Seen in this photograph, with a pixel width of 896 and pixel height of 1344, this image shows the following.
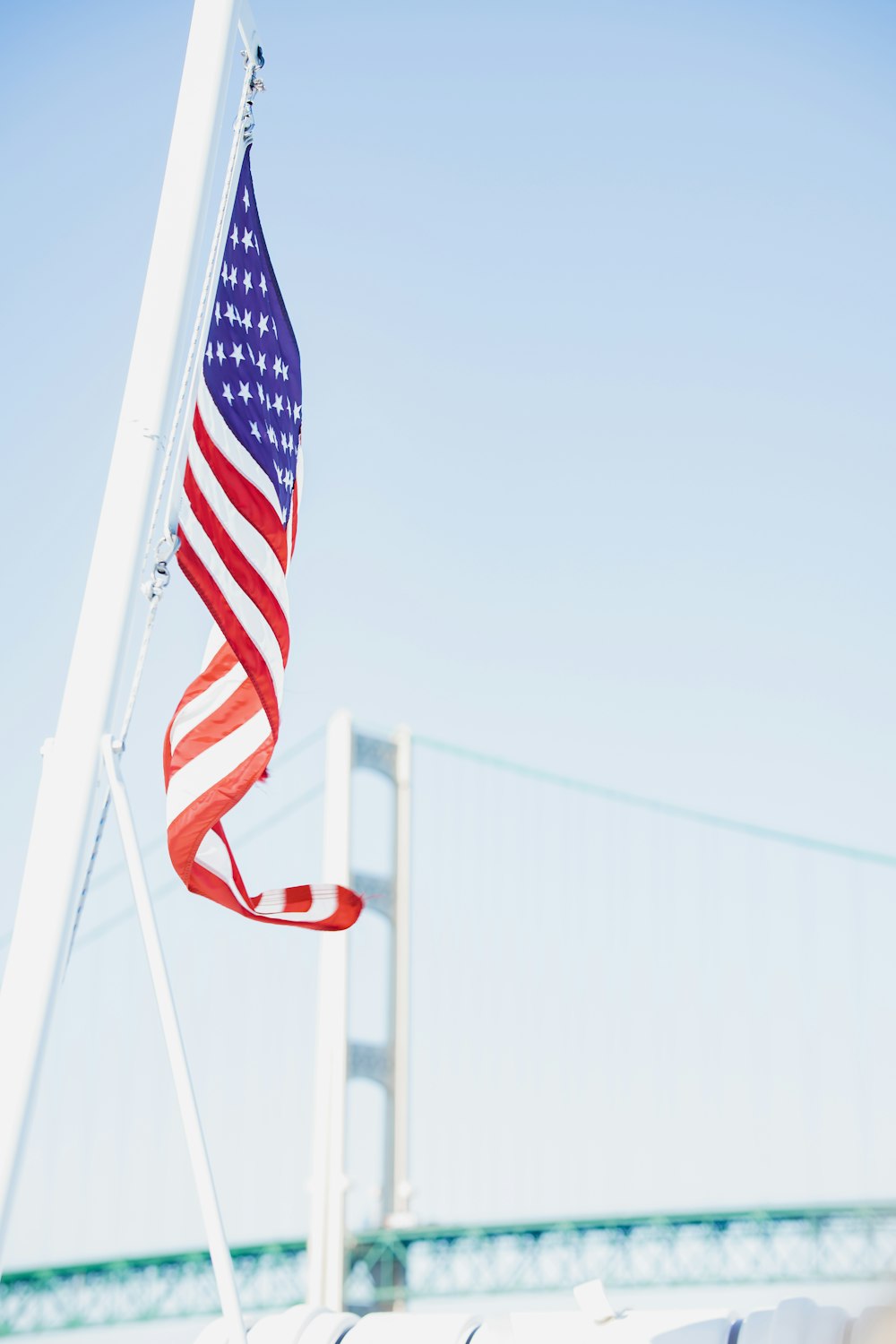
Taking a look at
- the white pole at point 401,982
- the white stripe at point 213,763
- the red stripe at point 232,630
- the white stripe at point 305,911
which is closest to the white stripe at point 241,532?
the red stripe at point 232,630

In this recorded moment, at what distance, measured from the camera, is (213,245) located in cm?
278

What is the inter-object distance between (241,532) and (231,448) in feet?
0.50

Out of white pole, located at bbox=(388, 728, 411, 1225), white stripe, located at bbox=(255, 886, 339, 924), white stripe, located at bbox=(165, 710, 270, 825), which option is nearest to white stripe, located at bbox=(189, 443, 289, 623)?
white stripe, located at bbox=(165, 710, 270, 825)

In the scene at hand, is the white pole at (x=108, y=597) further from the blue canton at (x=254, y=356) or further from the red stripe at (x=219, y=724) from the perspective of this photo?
the red stripe at (x=219, y=724)

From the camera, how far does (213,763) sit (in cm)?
262

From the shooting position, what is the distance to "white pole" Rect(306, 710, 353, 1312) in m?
17.9

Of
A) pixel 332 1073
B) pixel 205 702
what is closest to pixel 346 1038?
pixel 332 1073

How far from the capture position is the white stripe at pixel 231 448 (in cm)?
268

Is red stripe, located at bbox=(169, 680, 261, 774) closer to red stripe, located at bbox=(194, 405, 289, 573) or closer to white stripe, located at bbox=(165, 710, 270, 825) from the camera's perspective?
white stripe, located at bbox=(165, 710, 270, 825)

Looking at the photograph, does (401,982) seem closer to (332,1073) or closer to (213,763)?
(332,1073)

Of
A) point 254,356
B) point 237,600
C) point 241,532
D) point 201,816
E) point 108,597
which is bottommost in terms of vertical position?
point 201,816

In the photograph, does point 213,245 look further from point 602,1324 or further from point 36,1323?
point 36,1323

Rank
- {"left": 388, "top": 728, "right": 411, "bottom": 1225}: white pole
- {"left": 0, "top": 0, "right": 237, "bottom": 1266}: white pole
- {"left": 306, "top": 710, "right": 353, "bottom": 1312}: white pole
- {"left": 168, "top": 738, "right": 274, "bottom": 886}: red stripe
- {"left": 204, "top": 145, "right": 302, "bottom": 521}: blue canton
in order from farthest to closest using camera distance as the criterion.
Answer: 1. {"left": 388, "top": 728, "right": 411, "bottom": 1225}: white pole
2. {"left": 306, "top": 710, "right": 353, "bottom": 1312}: white pole
3. {"left": 204, "top": 145, "right": 302, "bottom": 521}: blue canton
4. {"left": 168, "top": 738, "right": 274, "bottom": 886}: red stripe
5. {"left": 0, "top": 0, "right": 237, "bottom": 1266}: white pole

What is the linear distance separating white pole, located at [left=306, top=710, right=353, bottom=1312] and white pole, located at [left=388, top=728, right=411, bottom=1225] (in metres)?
1.67
